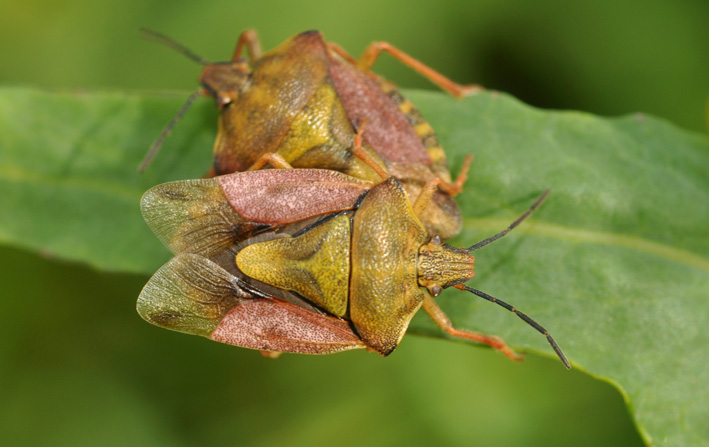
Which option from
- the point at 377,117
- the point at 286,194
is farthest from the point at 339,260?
the point at 377,117

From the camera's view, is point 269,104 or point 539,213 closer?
point 539,213

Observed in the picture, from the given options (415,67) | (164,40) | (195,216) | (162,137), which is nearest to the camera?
(195,216)

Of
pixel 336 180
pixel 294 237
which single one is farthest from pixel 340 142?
pixel 294 237

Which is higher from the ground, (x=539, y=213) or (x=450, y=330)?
(x=539, y=213)

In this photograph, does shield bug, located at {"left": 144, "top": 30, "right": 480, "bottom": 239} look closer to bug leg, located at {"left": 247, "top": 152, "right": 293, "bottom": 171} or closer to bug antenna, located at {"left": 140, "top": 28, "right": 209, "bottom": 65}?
bug leg, located at {"left": 247, "top": 152, "right": 293, "bottom": 171}

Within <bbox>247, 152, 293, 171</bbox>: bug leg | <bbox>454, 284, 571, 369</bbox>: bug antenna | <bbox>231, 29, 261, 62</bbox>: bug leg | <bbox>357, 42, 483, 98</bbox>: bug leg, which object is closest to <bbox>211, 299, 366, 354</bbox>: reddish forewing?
<bbox>454, 284, 571, 369</bbox>: bug antenna

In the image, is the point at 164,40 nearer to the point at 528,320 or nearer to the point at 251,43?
the point at 251,43

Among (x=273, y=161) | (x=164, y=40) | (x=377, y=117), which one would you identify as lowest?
(x=273, y=161)

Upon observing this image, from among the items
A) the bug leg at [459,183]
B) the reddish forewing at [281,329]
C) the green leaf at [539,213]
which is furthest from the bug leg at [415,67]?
the reddish forewing at [281,329]

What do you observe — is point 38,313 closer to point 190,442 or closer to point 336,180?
point 190,442
